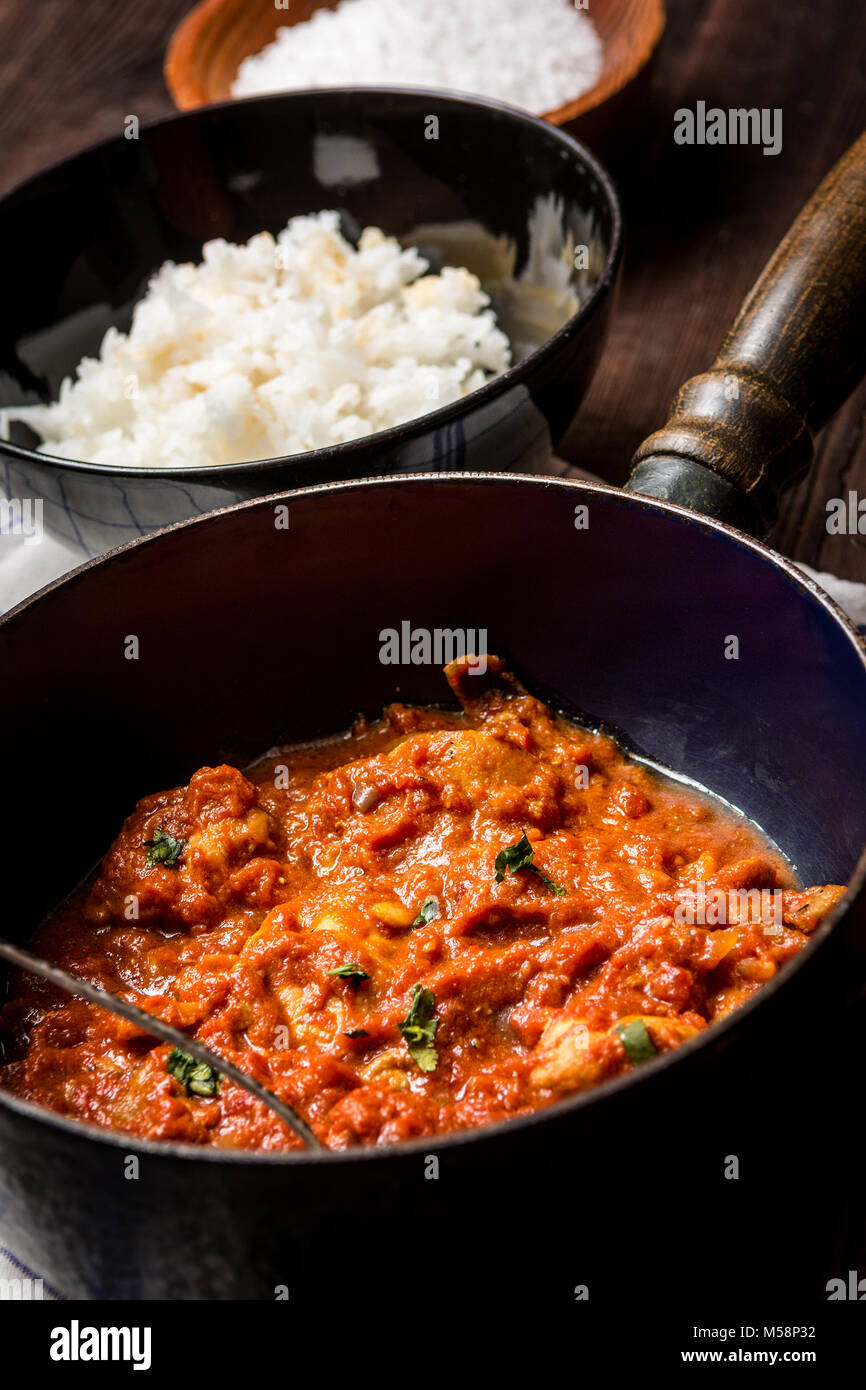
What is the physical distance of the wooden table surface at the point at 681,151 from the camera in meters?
2.89

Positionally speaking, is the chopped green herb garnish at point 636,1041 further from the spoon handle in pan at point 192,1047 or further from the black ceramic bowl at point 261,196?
the black ceramic bowl at point 261,196

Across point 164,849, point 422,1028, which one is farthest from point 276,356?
point 422,1028

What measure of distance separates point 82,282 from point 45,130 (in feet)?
4.63

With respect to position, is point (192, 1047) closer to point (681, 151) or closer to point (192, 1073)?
point (192, 1073)

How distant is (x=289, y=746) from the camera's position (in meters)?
2.16

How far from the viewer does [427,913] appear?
1.76m

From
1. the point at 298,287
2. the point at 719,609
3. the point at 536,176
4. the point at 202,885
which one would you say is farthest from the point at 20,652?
the point at 536,176

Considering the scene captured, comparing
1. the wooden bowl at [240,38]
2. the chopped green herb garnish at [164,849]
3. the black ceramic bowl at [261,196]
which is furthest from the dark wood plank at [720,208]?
the chopped green herb garnish at [164,849]

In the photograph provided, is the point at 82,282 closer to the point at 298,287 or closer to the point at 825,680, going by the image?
the point at 298,287

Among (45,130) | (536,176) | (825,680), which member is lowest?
(825,680)

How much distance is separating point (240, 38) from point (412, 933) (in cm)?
285

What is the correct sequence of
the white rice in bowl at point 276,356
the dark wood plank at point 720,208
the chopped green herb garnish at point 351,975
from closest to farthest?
the chopped green herb garnish at point 351,975, the white rice in bowl at point 276,356, the dark wood plank at point 720,208

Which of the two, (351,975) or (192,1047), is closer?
(192,1047)

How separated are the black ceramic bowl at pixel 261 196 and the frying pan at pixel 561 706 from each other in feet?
1.66
